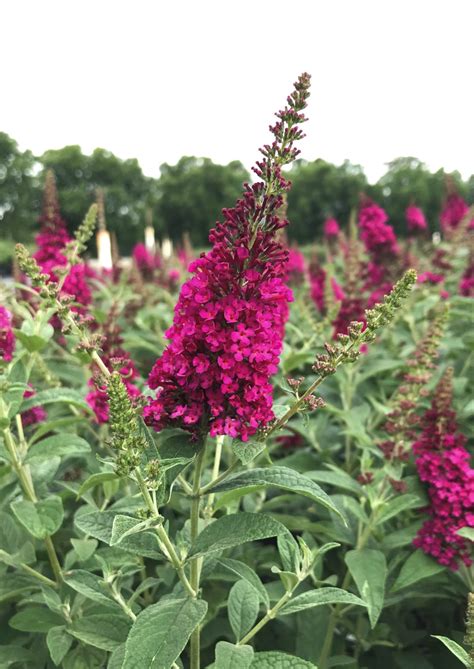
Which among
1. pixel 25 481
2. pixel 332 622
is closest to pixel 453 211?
pixel 332 622

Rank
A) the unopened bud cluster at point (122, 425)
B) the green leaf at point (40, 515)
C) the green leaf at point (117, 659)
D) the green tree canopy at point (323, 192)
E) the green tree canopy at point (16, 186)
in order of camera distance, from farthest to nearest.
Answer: the green tree canopy at point (323, 192) < the green tree canopy at point (16, 186) < the green leaf at point (40, 515) < the green leaf at point (117, 659) < the unopened bud cluster at point (122, 425)

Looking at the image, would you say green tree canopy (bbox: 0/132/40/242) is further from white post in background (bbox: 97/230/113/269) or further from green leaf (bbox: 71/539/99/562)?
green leaf (bbox: 71/539/99/562)

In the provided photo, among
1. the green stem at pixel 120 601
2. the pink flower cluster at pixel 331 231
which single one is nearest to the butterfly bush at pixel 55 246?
the green stem at pixel 120 601

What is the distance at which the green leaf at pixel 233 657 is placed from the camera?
1656mm

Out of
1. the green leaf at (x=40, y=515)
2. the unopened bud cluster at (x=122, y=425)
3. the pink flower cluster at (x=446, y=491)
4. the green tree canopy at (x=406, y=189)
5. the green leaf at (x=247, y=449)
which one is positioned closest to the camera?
the unopened bud cluster at (x=122, y=425)

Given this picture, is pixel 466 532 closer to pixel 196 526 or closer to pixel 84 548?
pixel 196 526

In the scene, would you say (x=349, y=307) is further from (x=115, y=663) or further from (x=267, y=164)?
(x=115, y=663)

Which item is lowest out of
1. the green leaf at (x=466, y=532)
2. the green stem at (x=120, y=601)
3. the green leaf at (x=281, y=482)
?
the green leaf at (x=466, y=532)

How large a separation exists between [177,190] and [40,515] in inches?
2611

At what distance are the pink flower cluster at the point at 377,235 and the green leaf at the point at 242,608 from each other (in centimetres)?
425

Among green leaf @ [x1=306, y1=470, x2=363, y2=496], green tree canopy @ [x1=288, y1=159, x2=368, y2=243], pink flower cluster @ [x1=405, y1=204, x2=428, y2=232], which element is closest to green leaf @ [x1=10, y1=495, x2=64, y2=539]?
green leaf @ [x1=306, y1=470, x2=363, y2=496]

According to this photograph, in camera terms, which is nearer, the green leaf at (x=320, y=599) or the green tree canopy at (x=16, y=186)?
the green leaf at (x=320, y=599)

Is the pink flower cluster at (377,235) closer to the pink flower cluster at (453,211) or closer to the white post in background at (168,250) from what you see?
the pink flower cluster at (453,211)

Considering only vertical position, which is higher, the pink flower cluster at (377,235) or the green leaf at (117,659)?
the pink flower cluster at (377,235)
